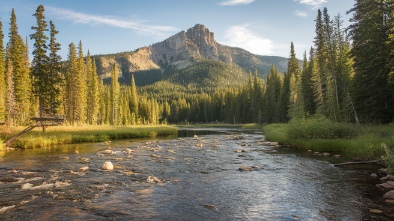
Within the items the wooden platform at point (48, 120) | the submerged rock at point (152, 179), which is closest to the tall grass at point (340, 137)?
the submerged rock at point (152, 179)

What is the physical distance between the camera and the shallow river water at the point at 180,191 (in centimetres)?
1070

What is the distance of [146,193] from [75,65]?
193 ft

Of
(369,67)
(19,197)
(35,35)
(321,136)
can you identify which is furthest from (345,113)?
(35,35)

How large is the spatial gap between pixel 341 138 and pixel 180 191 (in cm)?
2087

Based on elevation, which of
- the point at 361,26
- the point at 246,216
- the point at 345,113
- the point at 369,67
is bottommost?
the point at 246,216

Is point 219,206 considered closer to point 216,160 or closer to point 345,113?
point 216,160

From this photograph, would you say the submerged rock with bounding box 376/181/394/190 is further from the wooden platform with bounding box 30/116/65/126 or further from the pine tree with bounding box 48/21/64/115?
the pine tree with bounding box 48/21/64/115

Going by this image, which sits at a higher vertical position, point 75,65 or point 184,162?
point 75,65

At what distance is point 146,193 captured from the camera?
44.6 feet

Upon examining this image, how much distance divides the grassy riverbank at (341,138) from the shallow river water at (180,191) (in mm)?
3540

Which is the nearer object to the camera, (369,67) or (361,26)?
(369,67)

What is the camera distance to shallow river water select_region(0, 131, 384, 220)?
35.1ft

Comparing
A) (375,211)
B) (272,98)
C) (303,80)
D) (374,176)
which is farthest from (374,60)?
(272,98)

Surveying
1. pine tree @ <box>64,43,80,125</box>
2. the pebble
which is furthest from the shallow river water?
pine tree @ <box>64,43,80,125</box>
